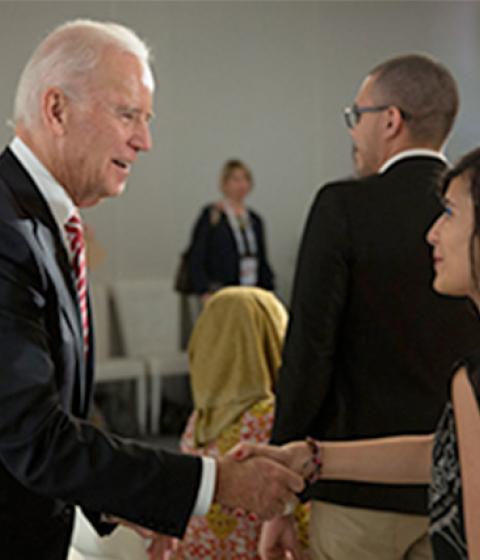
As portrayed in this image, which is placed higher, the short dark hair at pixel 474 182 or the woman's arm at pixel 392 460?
the short dark hair at pixel 474 182

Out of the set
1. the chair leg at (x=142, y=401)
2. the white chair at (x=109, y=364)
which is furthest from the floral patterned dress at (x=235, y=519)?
the chair leg at (x=142, y=401)

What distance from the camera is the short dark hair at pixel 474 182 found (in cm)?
159

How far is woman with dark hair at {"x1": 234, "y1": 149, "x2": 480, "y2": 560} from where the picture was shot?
1449 mm

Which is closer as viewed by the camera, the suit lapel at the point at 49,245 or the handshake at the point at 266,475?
the suit lapel at the point at 49,245

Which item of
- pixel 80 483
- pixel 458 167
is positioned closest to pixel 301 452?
pixel 80 483

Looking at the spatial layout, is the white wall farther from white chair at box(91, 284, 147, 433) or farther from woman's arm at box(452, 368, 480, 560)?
woman's arm at box(452, 368, 480, 560)

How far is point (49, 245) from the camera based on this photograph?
1.76 metres

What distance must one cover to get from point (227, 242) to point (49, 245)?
560 centimetres

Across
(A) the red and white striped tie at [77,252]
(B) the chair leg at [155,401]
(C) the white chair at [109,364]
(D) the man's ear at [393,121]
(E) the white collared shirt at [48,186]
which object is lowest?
(B) the chair leg at [155,401]

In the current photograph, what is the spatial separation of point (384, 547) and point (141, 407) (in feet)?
16.2

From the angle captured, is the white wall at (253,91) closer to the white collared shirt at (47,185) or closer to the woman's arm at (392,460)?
the white collared shirt at (47,185)

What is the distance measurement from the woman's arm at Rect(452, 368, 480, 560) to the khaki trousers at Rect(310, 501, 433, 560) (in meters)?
0.78

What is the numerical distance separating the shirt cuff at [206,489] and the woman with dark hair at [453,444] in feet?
0.76

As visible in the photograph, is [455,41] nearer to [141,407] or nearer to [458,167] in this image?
[141,407]
